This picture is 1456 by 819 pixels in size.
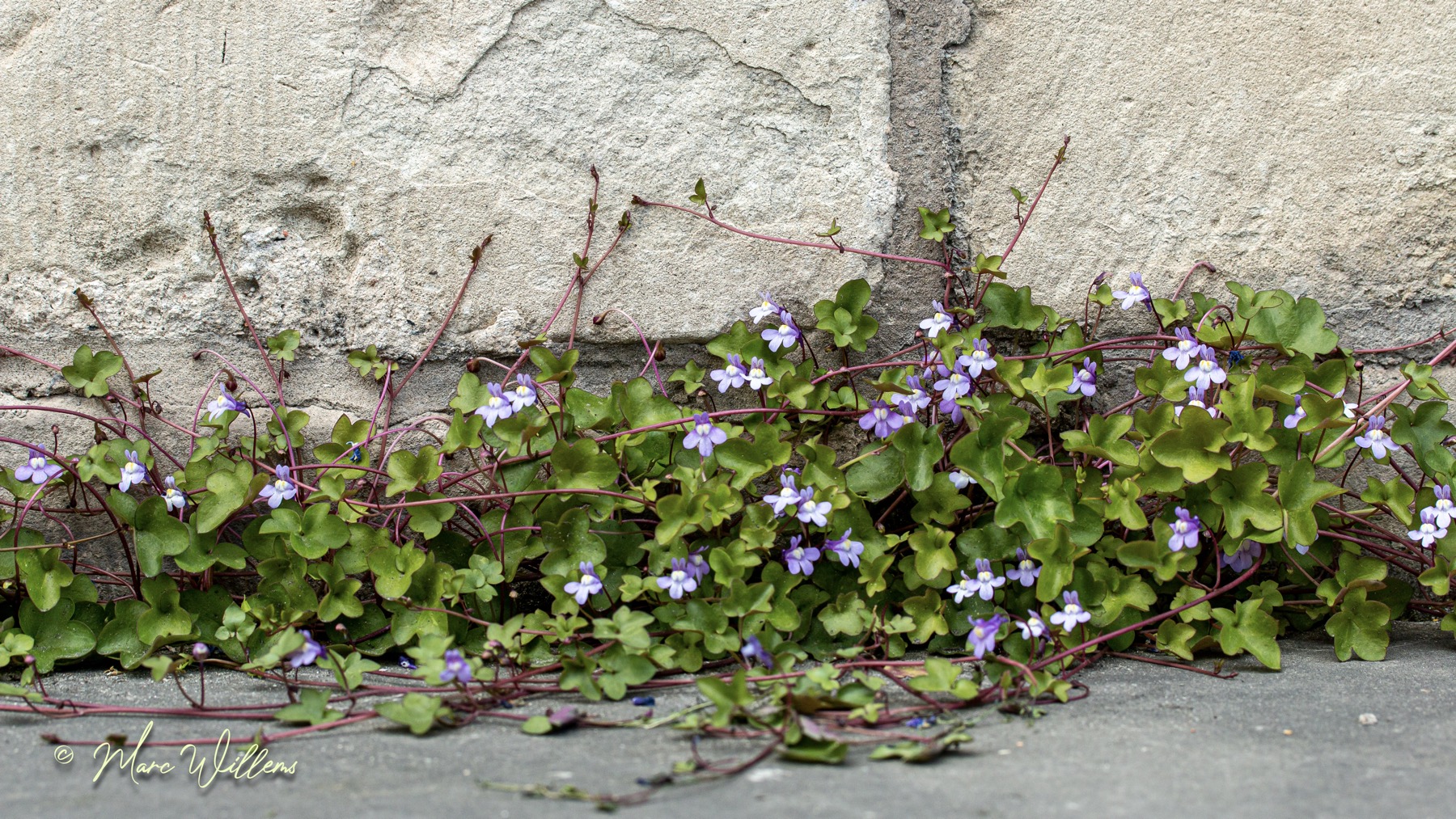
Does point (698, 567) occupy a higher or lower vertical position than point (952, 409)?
lower

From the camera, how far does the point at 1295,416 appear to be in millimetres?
1481

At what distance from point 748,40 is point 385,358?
0.82 metres

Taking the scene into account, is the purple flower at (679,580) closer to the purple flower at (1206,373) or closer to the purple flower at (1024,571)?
the purple flower at (1024,571)

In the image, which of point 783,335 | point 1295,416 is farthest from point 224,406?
point 1295,416

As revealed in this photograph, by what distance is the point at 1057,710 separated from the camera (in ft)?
3.90

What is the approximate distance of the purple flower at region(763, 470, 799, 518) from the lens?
1438 mm

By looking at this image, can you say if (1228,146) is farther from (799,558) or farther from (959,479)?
(799,558)

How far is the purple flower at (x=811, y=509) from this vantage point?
142 centimetres

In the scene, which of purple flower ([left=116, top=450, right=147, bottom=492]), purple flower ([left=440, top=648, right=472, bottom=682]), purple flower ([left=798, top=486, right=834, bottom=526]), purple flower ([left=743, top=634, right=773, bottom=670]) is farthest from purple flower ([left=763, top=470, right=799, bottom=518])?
purple flower ([left=116, top=450, right=147, bottom=492])

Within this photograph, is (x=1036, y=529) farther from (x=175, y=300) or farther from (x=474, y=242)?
(x=175, y=300)

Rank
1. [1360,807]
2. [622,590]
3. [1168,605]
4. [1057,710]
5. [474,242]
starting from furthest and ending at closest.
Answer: [474,242]
[1168,605]
[622,590]
[1057,710]
[1360,807]

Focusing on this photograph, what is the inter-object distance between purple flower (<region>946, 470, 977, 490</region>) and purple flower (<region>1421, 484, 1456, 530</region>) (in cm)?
66

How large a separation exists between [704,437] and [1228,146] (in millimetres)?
1048

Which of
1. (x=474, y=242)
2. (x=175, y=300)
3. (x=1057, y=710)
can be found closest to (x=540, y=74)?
(x=474, y=242)
